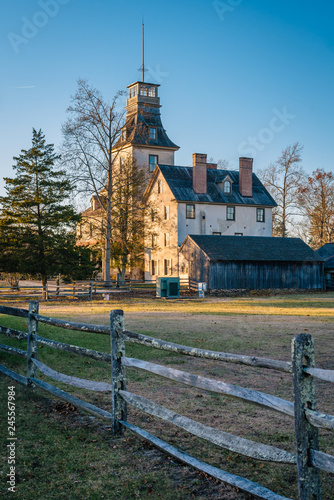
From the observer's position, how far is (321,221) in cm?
6366

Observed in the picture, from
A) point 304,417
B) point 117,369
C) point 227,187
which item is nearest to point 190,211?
point 227,187

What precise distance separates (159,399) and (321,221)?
59.5m

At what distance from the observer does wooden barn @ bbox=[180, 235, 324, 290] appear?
41844mm

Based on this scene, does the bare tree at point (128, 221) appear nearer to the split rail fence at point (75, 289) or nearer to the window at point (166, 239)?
the split rail fence at point (75, 289)

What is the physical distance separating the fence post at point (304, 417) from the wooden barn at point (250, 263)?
1465 inches

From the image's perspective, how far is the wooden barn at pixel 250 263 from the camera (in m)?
41.8

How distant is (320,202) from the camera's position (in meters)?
63.8

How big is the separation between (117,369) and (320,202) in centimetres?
6155

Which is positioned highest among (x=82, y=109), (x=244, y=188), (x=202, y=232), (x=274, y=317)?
(x=82, y=109)

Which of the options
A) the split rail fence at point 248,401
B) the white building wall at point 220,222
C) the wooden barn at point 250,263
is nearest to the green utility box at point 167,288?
the wooden barn at point 250,263

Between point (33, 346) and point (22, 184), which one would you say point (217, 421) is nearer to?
point (33, 346)

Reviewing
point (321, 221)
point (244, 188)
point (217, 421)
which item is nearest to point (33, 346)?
point (217, 421)

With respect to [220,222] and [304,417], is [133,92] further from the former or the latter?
[304,417]

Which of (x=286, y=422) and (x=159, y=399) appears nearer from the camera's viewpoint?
(x=286, y=422)
